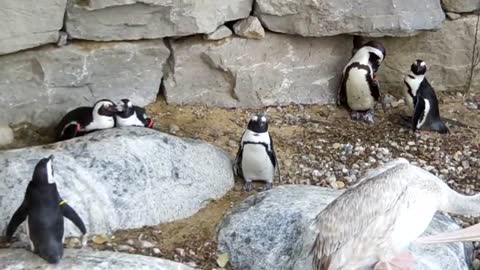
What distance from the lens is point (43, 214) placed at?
5.30 metres

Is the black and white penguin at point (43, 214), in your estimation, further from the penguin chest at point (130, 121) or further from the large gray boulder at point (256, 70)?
the large gray boulder at point (256, 70)

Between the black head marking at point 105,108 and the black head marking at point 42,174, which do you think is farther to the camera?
the black head marking at point 105,108

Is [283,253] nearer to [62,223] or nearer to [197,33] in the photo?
[62,223]

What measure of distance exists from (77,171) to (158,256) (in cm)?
68

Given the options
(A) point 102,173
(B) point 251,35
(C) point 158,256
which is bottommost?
(C) point 158,256

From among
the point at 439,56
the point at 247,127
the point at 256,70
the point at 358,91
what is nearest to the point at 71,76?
the point at 247,127

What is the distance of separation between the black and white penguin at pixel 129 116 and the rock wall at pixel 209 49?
286 millimetres

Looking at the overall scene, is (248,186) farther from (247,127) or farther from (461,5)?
(461,5)

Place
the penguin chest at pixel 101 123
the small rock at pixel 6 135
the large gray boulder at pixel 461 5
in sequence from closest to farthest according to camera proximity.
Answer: the penguin chest at pixel 101 123
the small rock at pixel 6 135
the large gray boulder at pixel 461 5

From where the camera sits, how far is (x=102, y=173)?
598cm

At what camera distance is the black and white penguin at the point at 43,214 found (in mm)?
5195

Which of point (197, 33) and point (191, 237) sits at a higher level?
point (197, 33)

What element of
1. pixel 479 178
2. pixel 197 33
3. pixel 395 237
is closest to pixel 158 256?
pixel 395 237

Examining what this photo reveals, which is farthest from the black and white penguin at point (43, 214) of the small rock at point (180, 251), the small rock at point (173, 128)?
the small rock at point (173, 128)
